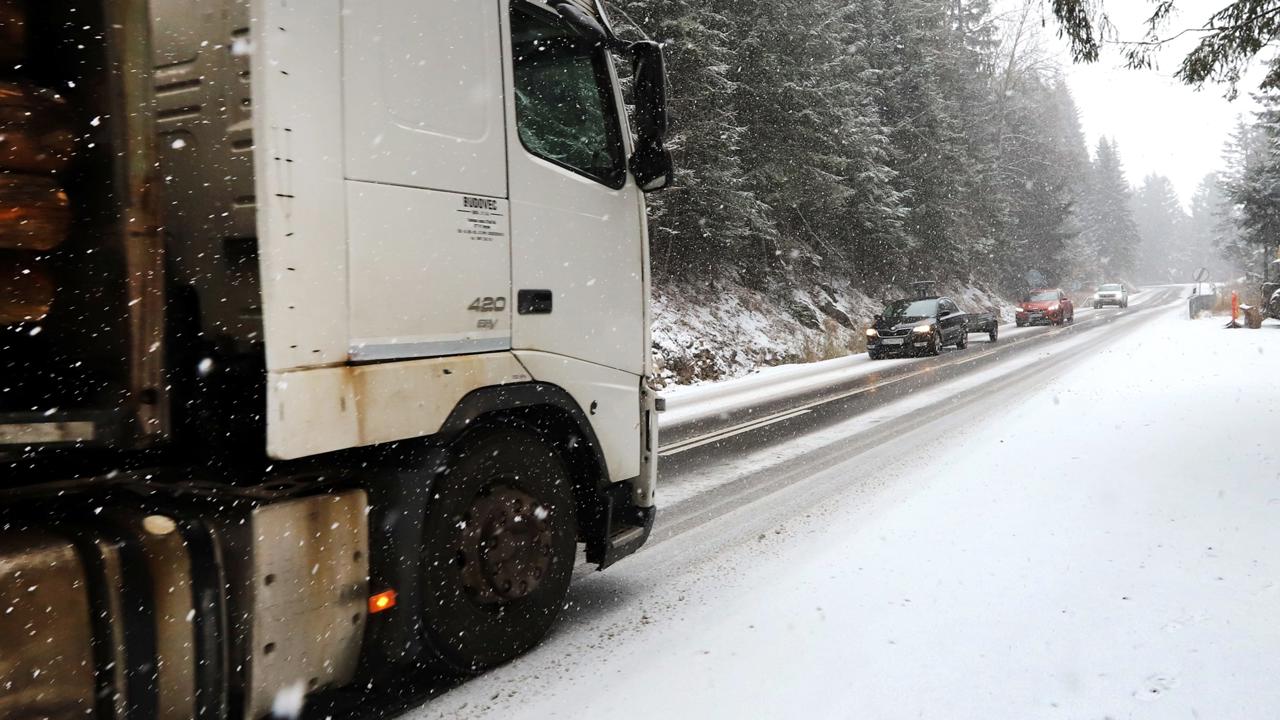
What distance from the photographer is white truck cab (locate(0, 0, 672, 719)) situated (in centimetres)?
226

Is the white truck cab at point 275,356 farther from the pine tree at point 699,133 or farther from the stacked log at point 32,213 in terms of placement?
the pine tree at point 699,133

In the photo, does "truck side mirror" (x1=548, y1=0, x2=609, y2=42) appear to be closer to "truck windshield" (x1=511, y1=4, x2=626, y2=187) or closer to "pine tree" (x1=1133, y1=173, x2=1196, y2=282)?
"truck windshield" (x1=511, y1=4, x2=626, y2=187)

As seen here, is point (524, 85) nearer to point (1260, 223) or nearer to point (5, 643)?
point (5, 643)

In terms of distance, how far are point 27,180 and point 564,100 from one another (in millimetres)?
2205

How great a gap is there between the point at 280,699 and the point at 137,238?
1532 millimetres

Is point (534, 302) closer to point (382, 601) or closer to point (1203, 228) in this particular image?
point (382, 601)

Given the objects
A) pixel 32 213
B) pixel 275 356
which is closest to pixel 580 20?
pixel 275 356

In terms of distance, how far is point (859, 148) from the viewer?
24.3m

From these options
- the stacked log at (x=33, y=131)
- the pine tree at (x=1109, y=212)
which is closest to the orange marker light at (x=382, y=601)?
the stacked log at (x=33, y=131)

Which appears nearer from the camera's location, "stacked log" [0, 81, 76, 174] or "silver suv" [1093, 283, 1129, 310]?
"stacked log" [0, 81, 76, 174]

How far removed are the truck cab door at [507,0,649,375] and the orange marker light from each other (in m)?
1.10

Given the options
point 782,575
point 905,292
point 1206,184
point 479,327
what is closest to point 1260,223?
point 905,292

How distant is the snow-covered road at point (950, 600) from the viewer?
310 centimetres

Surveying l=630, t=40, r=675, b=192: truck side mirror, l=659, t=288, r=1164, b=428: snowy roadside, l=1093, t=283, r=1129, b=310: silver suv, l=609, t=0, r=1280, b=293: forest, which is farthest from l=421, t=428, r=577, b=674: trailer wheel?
l=1093, t=283, r=1129, b=310: silver suv
